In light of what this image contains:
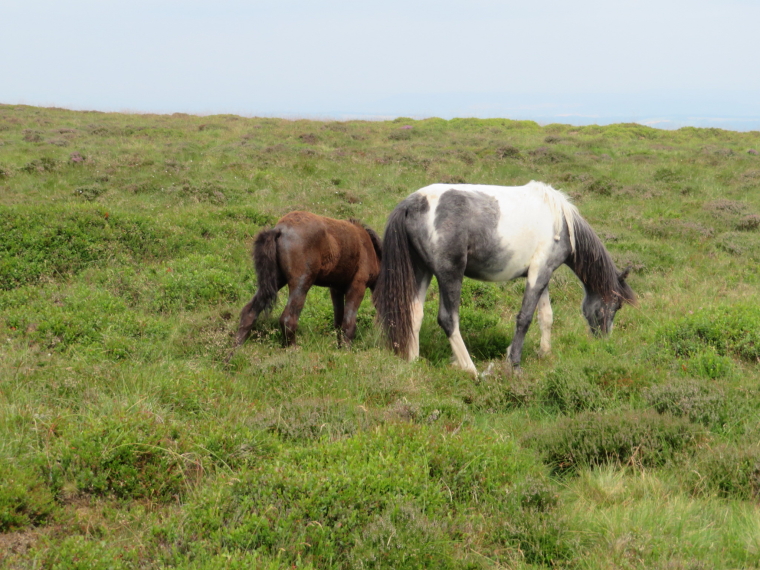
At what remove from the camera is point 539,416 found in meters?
5.21

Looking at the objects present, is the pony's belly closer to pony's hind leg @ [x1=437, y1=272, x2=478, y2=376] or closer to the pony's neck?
pony's hind leg @ [x1=437, y1=272, x2=478, y2=376]

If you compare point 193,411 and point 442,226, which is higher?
point 442,226

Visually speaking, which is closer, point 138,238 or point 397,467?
point 397,467

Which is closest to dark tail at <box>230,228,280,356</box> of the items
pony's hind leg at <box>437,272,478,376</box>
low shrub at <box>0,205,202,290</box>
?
pony's hind leg at <box>437,272,478,376</box>

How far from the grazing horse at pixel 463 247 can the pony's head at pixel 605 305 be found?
798mm

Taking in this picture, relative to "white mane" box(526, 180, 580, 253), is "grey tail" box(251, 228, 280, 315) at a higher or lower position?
lower

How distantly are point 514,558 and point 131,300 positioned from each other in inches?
254

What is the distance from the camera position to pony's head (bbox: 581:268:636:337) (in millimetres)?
7273

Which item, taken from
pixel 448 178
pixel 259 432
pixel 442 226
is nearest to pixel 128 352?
pixel 259 432

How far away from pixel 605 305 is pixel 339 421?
4.31m

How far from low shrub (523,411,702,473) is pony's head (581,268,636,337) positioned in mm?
2850

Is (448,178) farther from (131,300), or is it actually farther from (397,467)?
(397,467)

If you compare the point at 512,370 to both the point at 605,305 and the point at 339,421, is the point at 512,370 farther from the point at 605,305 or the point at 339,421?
the point at 339,421

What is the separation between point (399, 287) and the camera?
6559 mm
